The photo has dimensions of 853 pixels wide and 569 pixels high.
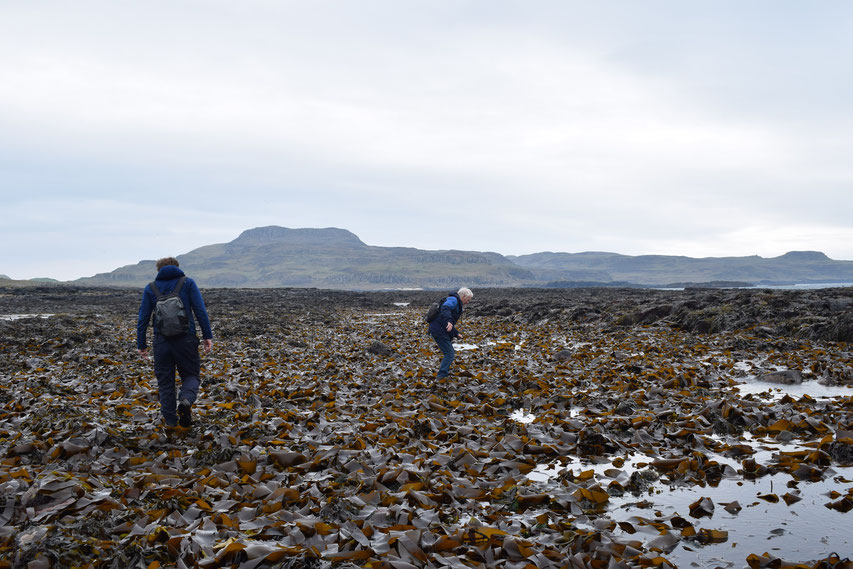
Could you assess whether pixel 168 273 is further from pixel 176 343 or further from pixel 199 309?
pixel 176 343

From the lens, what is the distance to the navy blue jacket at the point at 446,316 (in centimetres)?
922

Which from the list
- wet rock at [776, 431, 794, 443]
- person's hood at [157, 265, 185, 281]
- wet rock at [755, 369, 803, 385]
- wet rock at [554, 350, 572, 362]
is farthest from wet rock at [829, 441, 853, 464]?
person's hood at [157, 265, 185, 281]

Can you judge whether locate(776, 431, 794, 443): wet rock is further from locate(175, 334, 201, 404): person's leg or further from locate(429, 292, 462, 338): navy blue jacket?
locate(175, 334, 201, 404): person's leg

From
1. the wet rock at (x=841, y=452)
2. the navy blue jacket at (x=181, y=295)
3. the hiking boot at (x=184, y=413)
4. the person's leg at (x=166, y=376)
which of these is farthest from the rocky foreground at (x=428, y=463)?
the navy blue jacket at (x=181, y=295)

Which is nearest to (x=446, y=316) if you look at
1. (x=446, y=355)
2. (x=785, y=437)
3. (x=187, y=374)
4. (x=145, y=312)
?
(x=446, y=355)

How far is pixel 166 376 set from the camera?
6008 millimetres

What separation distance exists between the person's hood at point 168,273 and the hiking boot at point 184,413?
1.51 meters

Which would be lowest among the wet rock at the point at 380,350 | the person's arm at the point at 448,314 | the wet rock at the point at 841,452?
the wet rock at the point at 380,350

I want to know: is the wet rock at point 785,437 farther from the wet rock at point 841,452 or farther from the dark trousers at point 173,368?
the dark trousers at point 173,368

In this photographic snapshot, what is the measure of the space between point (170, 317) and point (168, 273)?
61 cm

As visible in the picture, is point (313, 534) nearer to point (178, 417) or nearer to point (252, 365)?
point (178, 417)

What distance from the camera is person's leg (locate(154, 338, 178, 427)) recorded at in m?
5.95

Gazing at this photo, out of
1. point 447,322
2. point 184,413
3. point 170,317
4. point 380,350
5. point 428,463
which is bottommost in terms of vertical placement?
point 380,350

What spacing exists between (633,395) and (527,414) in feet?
6.01
